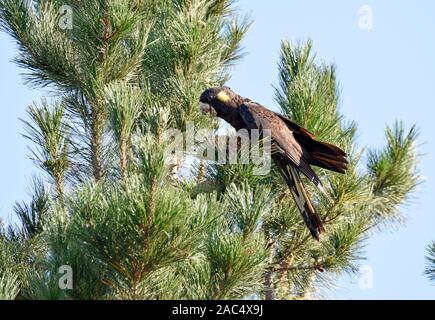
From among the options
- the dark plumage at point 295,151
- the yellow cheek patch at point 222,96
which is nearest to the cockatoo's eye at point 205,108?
the dark plumage at point 295,151

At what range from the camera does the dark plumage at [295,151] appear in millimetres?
5461

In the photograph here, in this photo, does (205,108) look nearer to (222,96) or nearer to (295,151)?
(222,96)

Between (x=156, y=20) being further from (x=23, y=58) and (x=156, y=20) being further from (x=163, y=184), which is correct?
(x=163, y=184)

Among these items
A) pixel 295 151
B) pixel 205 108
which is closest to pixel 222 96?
pixel 205 108

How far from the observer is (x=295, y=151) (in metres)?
5.80

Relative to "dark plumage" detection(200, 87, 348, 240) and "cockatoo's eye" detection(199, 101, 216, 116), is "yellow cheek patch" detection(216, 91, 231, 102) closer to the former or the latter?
"dark plumage" detection(200, 87, 348, 240)

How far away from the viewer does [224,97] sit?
20.1 ft

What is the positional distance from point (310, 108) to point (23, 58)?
1.89 m

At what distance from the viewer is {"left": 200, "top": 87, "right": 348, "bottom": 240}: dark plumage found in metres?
5.46

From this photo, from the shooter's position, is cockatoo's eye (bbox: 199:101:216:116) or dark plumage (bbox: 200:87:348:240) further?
cockatoo's eye (bbox: 199:101:216:116)

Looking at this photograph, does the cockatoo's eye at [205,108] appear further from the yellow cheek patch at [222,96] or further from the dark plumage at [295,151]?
the yellow cheek patch at [222,96]

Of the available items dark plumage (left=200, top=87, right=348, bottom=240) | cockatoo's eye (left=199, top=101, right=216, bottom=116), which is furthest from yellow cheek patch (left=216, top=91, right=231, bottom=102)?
cockatoo's eye (left=199, top=101, right=216, bottom=116)
